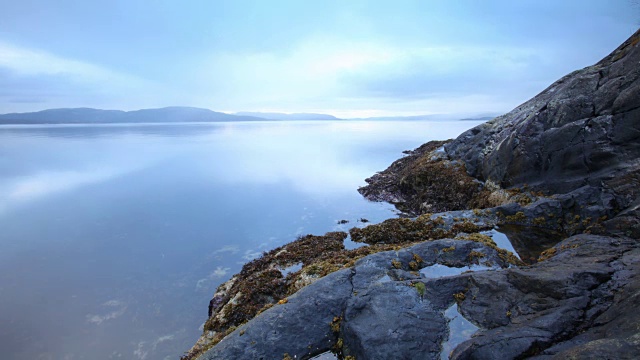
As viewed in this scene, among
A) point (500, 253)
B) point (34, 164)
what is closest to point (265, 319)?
point (500, 253)

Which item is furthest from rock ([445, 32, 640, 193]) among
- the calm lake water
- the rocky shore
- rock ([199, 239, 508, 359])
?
rock ([199, 239, 508, 359])

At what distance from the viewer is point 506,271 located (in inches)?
250

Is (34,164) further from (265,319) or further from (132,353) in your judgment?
(265,319)

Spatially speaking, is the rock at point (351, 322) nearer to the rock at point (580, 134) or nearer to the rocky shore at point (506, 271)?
the rocky shore at point (506, 271)

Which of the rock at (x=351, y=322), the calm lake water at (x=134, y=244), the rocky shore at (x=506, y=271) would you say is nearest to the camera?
the rocky shore at (x=506, y=271)

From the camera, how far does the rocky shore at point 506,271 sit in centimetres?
479

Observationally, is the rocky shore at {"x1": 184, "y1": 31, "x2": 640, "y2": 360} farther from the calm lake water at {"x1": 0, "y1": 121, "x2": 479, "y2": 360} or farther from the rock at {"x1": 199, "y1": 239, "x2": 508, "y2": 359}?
the calm lake water at {"x1": 0, "y1": 121, "x2": 479, "y2": 360}

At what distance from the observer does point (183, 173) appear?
37500 mm

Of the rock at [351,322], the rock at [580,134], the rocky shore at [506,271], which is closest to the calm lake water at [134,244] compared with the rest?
the rocky shore at [506,271]

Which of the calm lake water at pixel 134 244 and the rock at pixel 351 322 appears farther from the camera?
the calm lake water at pixel 134 244

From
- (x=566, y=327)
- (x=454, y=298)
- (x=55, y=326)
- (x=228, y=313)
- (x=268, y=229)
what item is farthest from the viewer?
(x=268, y=229)

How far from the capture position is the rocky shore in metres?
4.79

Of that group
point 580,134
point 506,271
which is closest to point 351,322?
point 506,271

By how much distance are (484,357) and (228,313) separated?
21.6 feet
